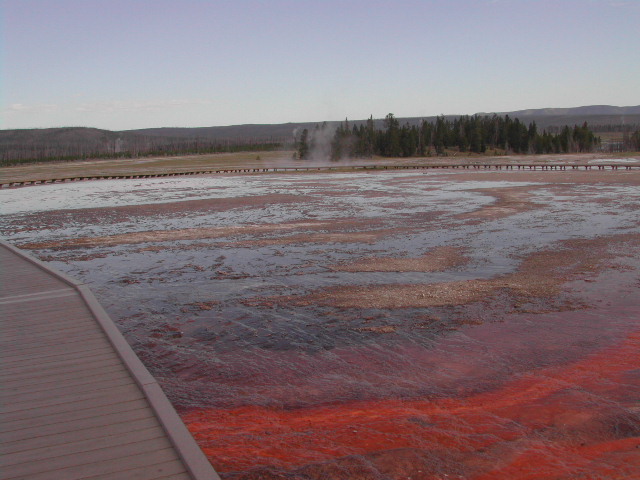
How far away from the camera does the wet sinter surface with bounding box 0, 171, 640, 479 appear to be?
5.78 m

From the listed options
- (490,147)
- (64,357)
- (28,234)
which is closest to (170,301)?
(64,357)

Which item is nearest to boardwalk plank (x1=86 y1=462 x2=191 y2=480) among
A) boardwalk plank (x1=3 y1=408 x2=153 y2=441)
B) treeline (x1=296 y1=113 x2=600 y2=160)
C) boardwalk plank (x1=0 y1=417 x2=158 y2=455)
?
boardwalk plank (x1=0 y1=417 x2=158 y2=455)

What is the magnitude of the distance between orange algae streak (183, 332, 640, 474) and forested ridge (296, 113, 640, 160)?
232 feet

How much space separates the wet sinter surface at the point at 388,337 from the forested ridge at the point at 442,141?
194ft

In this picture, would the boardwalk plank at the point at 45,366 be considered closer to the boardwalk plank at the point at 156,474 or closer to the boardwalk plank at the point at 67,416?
the boardwalk plank at the point at 67,416

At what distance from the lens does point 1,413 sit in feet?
16.3

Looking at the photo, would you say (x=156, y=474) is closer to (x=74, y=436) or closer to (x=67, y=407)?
(x=74, y=436)

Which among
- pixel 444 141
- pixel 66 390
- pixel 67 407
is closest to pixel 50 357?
pixel 66 390

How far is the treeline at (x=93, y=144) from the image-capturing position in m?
130

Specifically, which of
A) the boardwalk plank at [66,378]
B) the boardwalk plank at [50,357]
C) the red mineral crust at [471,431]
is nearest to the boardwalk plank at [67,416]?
the boardwalk plank at [66,378]

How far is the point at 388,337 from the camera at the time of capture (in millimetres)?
8859

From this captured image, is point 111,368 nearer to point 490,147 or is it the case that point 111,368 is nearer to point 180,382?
point 180,382

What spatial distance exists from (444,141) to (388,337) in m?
76.2

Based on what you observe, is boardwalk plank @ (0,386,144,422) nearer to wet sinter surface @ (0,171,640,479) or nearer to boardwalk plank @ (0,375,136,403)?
Answer: boardwalk plank @ (0,375,136,403)
